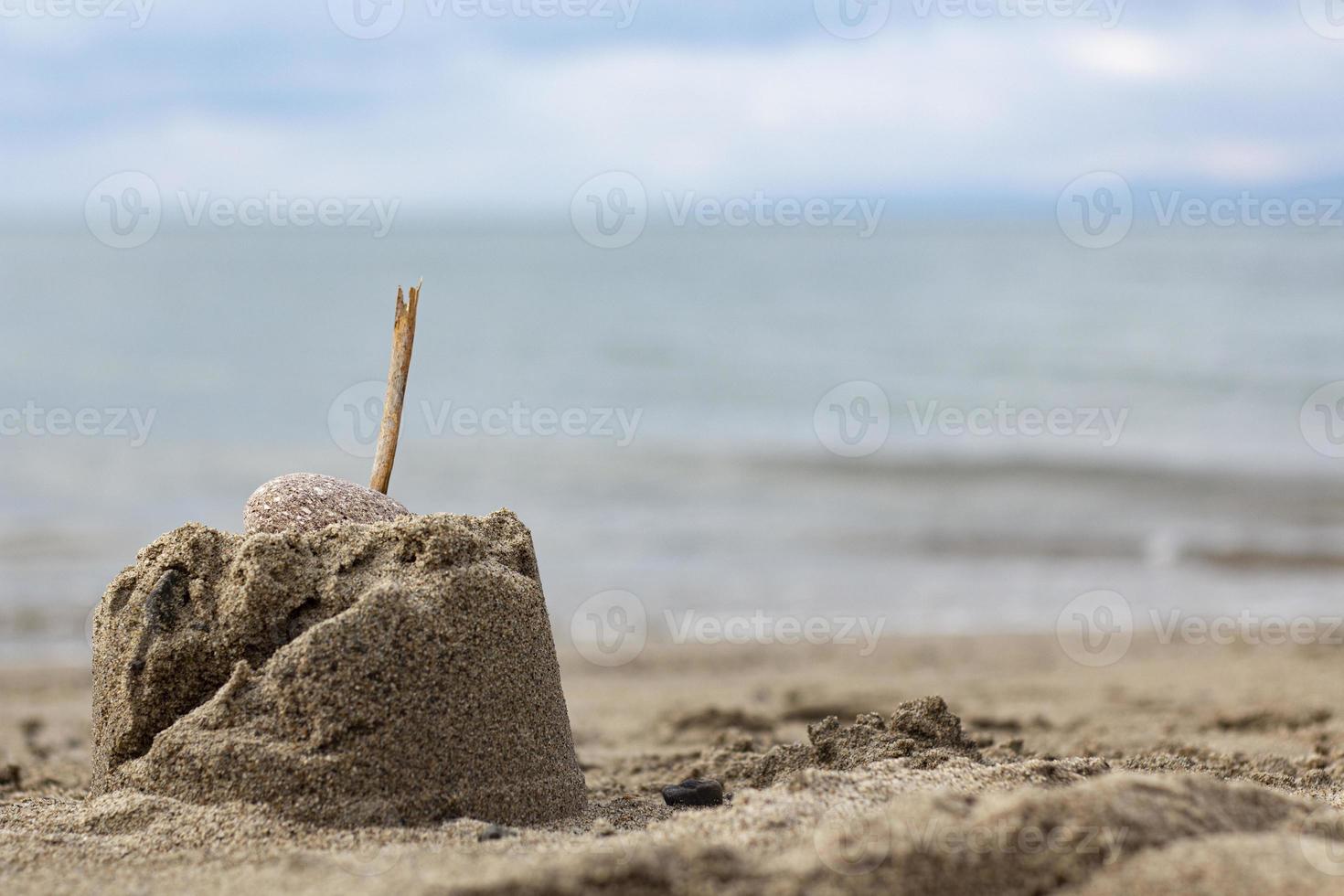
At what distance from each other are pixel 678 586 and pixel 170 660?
6990mm

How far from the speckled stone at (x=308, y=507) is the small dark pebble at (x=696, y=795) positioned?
1.21 metres

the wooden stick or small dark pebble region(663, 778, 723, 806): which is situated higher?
the wooden stick

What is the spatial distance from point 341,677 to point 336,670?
2 cm

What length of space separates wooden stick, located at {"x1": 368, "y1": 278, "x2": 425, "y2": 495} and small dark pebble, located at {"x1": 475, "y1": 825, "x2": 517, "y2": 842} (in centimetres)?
127

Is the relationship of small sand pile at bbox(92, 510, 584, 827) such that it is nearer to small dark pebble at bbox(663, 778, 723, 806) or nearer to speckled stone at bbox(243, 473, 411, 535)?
speckled stone at bbox(243, 473, 411, 535)

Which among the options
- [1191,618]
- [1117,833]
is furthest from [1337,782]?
[1191,618]

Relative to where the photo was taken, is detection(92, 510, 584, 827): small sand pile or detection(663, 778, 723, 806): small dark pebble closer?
detection(92, 510, 584, 827): small sand pile

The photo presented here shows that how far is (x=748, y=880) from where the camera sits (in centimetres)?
235

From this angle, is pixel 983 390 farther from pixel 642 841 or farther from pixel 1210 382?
pixel 642 841

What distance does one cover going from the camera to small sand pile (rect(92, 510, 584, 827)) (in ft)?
9.73

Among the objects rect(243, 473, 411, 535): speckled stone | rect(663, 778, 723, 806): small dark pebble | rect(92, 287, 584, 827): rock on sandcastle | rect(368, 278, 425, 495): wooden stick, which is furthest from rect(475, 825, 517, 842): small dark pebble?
rect(368, 278, 425, 495): wooden stick

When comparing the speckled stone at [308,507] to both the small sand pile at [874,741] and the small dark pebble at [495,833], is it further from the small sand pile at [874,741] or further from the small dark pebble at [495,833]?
the small sand pile at [874,741]

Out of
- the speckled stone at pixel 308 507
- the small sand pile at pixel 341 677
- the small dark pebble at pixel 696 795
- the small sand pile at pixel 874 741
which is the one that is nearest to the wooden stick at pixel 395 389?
the speckled stone at pixel 308 507

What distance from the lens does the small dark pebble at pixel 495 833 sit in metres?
2.85
